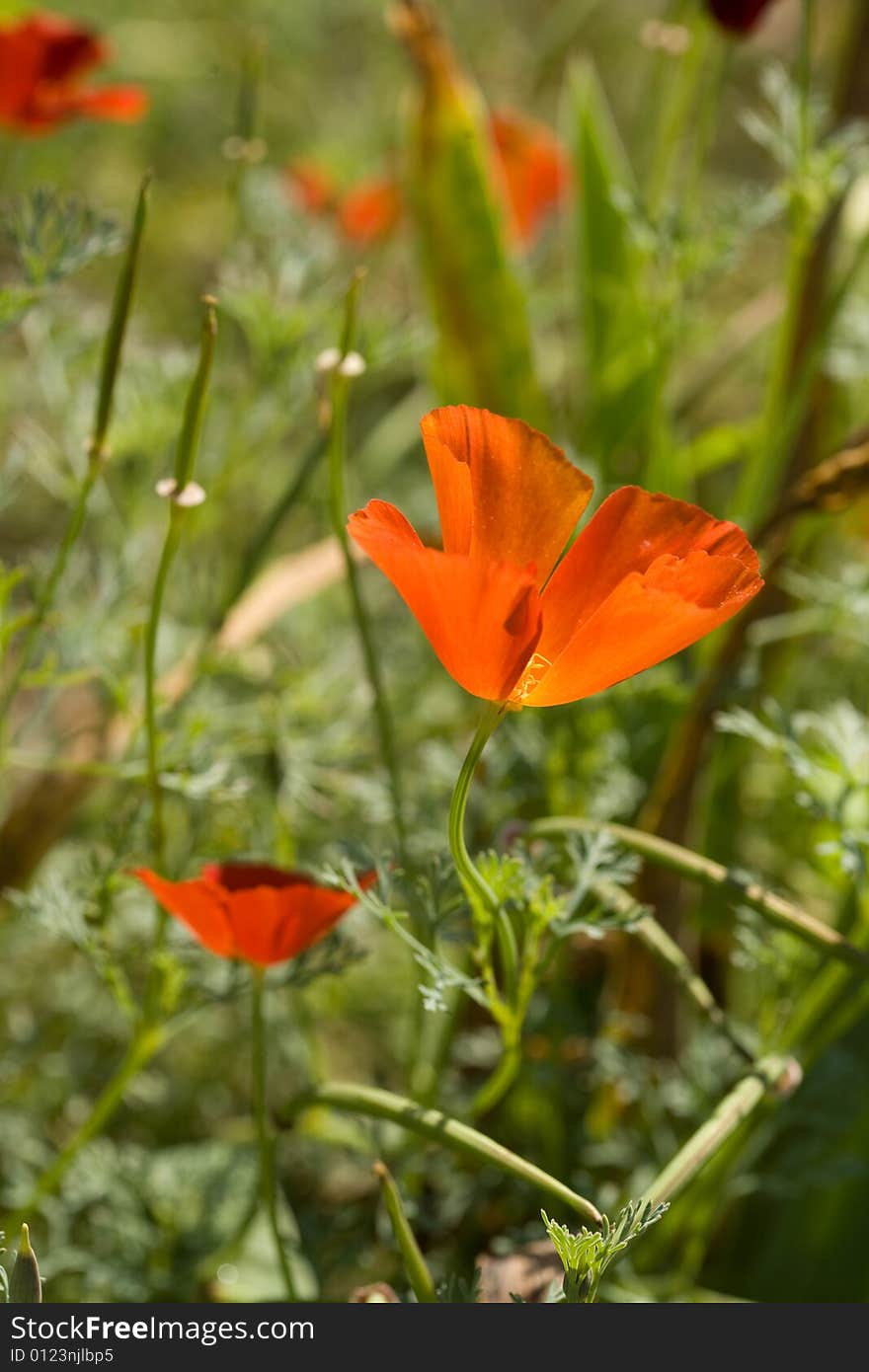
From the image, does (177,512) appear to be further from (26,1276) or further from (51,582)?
(26,1276)

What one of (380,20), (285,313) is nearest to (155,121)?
(380,20)

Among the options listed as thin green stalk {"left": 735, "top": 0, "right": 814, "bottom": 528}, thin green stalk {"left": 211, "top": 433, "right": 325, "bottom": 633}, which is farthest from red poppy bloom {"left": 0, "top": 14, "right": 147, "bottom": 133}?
thin green stalk {"left": 735, "top": 0, "right": 814, "bottom": 528}

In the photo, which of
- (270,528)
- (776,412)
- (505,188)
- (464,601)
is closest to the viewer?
(464,601)

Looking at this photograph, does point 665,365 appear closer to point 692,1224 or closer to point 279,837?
point 279,837

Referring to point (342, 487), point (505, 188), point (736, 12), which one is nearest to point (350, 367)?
point (342, 487)

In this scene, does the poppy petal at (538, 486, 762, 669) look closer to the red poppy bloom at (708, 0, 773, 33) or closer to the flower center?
the flower center

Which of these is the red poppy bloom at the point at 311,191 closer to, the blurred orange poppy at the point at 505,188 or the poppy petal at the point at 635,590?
the blurred orange poppy at the point at 505,188
